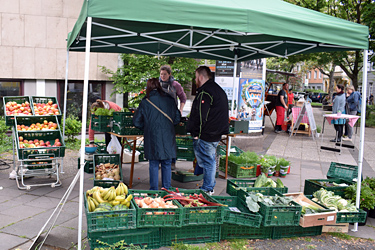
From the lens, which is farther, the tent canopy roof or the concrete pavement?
the concrete pavement

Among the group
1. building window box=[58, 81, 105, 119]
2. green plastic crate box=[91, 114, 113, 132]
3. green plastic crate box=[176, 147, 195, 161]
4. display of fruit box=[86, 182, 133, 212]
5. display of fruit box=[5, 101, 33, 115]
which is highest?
building window box=[58, 81, 105, 119]

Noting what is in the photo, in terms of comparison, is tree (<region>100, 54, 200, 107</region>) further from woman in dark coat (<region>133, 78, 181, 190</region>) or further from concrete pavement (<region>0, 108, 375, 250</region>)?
woman in dark coat (<region>133, 78, 181, 190</region>)

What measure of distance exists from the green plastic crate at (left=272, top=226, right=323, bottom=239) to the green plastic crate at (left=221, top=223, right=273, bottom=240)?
3.3 inches

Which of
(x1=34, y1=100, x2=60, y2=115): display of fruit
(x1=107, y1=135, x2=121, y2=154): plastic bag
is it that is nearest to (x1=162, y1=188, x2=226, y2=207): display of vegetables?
(x1=107, y1=135, x2=121, y2=154): plastic bag

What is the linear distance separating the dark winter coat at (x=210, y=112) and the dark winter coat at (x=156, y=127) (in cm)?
48

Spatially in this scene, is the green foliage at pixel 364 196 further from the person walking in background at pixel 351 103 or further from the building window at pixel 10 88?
the building window at pixel 10 88

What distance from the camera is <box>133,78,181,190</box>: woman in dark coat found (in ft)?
17.2

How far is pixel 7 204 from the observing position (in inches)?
211

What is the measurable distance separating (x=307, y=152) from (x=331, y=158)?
3.04ft

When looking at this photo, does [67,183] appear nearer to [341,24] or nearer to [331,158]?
[341,24]

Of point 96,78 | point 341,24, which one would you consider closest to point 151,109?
point 341,24

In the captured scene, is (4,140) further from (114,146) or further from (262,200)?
(262,200)

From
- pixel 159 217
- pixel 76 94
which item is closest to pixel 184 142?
pixel 159 217

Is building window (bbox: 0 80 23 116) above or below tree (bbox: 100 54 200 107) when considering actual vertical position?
below
